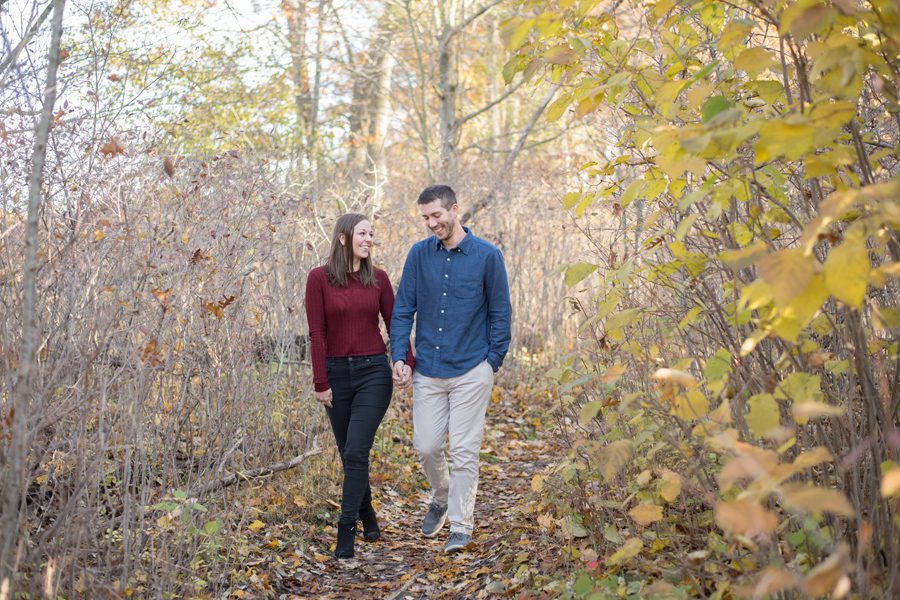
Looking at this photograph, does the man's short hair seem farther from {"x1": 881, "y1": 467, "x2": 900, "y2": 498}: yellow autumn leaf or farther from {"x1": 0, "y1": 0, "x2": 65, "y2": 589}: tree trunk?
{"x1": 881, "y1": 467, "x2": 900, "y2": 498}: yellow autumn leaf

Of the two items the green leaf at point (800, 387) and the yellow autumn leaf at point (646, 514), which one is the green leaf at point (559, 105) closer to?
the green leaf at point (800, 387)

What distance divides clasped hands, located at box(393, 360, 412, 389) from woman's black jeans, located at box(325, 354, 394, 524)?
0.06m

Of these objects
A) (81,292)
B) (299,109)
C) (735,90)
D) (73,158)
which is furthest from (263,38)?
(735,90)

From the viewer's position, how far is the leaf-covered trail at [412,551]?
14.8 ft

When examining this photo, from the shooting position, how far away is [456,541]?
5.01 meters

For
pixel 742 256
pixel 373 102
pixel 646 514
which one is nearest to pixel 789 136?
pixel 742 256

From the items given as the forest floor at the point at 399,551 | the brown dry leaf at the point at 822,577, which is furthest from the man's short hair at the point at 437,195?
the brown dry leaf at the point at 822,577

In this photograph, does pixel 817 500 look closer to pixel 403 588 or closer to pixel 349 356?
pixel 403 588

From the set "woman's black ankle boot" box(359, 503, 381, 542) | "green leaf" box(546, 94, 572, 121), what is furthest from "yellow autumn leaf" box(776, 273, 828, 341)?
"woman's black ankle boot" box(359, 503, 381, 542)

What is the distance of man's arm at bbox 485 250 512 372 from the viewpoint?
507cm

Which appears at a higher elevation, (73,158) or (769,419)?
(73,158)

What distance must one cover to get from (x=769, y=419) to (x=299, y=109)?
1436cm

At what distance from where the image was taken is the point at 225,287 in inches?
189

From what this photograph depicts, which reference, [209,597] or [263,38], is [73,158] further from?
[263,38]
